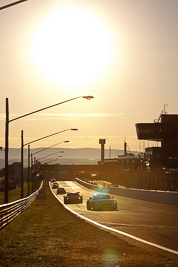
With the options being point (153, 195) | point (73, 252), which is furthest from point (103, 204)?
point (73, 252)

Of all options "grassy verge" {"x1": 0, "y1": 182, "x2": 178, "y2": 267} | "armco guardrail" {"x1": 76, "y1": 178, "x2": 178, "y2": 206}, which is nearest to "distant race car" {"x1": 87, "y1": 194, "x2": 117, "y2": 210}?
"armco guardrail" {"x1": 76, "y1": 178, "x2": 178, "y2": 206}

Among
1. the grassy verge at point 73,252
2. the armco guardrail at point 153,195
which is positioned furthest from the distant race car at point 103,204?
the grassy verge at point 73,252

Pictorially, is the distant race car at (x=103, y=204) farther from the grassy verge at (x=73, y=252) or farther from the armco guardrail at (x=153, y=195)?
the grassy verge at (x=73, y=252)

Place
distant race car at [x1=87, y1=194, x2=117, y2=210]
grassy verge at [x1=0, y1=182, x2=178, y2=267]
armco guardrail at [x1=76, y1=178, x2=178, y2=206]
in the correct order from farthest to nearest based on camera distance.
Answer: armco guardrail at [x1=76, y1=178, x2=178, y2=206]
distant race car at [x1=87, y1=194, x2=117, y2=210]
grassy verge at [x1=0, y1=182, x2=178, y2=267]

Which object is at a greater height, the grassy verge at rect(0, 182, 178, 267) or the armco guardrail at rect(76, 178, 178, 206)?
the grassy verge at rect(0, 182, 178, 267)

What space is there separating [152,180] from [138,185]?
51.1 ft

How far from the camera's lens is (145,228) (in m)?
20.8

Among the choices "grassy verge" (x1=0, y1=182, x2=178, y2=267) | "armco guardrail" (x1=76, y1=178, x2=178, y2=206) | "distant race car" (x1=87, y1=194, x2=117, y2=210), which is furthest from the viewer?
"armco guardrail" (x1=76, y1=178, x2=178, y2=206)

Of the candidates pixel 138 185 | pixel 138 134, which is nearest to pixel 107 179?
pixel 138 134

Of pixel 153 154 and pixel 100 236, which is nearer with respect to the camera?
pixel 100 236

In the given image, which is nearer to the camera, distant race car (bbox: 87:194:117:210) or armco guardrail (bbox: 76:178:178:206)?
distant race car (bbox: 87:194:117:210)

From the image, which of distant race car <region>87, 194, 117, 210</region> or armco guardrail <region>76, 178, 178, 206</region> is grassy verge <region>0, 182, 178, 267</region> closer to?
distant race car <region>87, 194, 117, 210</region>

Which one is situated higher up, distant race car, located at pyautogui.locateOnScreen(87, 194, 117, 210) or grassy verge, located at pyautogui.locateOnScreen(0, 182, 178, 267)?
grassy verge, located at pyautogui.locateOnScreen(0, 182, 178, 267)

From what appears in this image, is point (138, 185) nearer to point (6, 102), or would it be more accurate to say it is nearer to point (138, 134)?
point (138, 134)
